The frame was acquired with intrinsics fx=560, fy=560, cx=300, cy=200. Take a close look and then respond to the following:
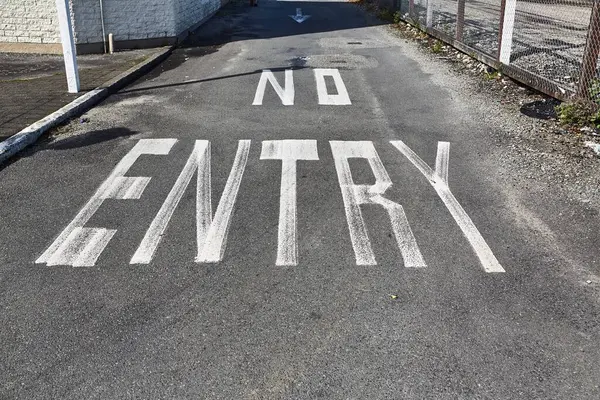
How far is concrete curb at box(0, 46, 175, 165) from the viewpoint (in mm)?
7165

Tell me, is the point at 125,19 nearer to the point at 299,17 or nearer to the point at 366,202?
the point at 299,17

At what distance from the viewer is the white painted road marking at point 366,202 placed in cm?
481

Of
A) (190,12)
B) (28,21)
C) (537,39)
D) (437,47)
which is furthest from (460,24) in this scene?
(28,21)

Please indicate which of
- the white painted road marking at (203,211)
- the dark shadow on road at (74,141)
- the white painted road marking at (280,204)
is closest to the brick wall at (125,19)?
the dark shadow on road at (74,141)

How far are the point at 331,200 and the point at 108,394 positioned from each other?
3152 millimetres

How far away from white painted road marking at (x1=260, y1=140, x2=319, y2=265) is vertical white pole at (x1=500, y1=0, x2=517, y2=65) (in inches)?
199

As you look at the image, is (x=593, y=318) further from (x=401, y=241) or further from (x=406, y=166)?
(x=406, y=166)

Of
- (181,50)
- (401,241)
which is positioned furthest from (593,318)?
(181,50)

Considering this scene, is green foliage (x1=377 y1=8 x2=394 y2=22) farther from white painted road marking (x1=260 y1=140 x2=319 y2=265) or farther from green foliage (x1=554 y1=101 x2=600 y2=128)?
white painted road marking (x1=260 y1=140 x2=319 y2=265)

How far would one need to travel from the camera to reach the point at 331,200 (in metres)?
5.82

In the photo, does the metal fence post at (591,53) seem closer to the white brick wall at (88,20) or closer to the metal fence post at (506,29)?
the metal fence post at (506,29)

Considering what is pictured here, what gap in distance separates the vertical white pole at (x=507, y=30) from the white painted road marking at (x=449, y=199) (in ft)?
13.3

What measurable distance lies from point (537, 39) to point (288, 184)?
7760 mm

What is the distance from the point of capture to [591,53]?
8039mm
